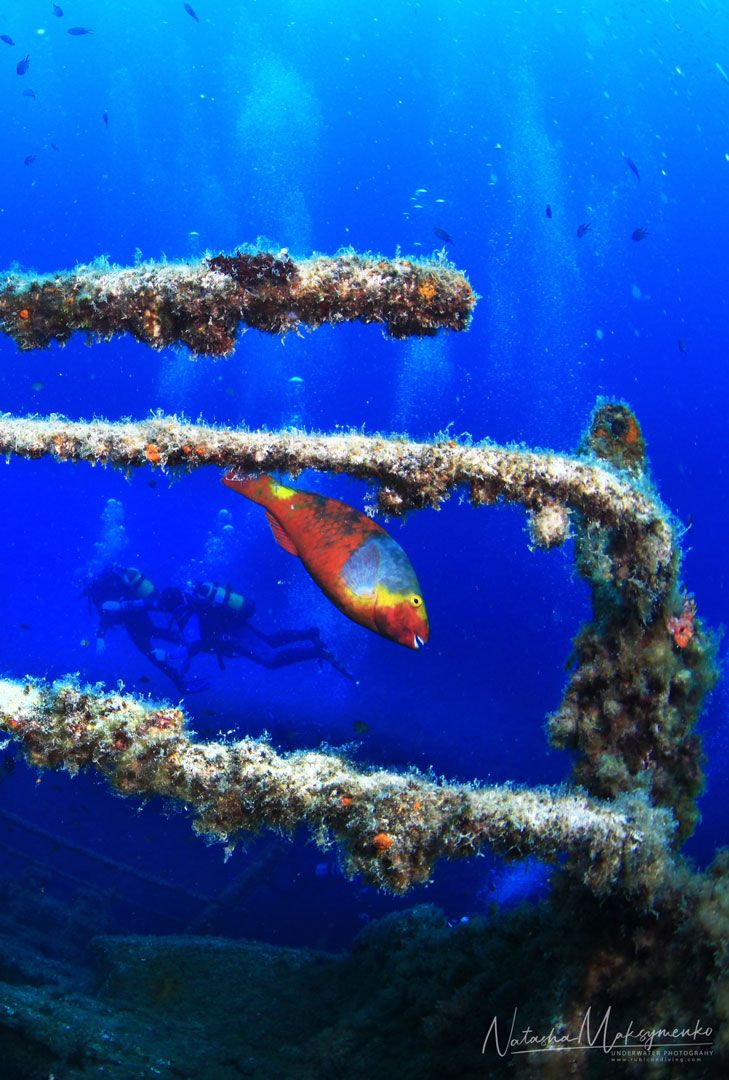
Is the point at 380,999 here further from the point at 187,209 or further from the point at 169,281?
the point at 187,209

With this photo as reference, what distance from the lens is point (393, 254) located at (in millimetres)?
53594

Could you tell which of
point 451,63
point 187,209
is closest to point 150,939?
point 187,209

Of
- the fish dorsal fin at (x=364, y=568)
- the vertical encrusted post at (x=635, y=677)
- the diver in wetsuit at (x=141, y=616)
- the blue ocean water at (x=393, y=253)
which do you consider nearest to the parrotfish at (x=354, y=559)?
the fish dorsal fin at (x=364, y=568)

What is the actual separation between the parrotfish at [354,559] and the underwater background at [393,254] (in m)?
32.2

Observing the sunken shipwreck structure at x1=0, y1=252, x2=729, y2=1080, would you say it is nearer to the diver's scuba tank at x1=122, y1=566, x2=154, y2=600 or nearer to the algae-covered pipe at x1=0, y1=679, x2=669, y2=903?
the algae-covered pipe at x1=0, y1=679, x2=669, y2=903

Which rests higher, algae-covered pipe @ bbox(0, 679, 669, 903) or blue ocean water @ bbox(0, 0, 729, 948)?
blue ocean water @ bbox(0, 0, 729, 948)

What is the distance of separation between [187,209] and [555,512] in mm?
83540

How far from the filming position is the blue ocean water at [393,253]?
46438mm

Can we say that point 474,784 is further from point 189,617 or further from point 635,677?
point 189,617

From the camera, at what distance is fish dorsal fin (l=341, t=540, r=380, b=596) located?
10.1 feet

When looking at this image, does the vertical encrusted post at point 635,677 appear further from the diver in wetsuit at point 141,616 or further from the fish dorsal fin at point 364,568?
the diver in wetsuit at point 141,616

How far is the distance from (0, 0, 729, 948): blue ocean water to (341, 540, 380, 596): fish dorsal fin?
3250cm

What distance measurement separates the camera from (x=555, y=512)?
290cm

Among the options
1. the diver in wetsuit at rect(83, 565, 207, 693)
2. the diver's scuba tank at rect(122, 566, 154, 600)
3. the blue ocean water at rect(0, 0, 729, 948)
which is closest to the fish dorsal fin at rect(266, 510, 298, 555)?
the diver in wetsuit at rect(83, 565, 207, 693)
